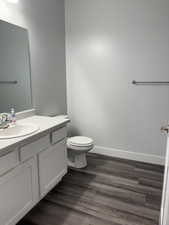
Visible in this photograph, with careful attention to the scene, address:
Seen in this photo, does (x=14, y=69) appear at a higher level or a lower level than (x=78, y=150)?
higher

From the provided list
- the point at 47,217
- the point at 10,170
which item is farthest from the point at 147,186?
the point at 10,170

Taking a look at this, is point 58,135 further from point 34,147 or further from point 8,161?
point 8,161

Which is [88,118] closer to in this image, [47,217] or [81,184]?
[81,184]

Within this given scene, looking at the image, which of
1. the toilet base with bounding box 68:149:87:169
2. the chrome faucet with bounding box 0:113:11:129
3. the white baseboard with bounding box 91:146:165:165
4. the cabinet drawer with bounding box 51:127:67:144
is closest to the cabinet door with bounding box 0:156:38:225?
A: the cabinet drawer with bounding box 51:127:67:144

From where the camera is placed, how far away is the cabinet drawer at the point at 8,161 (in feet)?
4.10

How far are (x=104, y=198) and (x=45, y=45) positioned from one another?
2079mm

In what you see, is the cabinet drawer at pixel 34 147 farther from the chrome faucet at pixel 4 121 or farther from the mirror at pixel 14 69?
the mirror at pixel 14 69

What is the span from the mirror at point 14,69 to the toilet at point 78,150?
0.77 meters

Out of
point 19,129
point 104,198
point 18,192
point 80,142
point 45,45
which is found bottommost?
point 104,198

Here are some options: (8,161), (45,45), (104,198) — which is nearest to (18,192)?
(8,161)

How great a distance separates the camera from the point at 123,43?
8.28 ft

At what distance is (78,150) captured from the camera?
7.80 ft

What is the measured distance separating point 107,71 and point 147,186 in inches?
66.6

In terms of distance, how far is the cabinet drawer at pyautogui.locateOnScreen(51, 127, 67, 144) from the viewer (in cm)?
182
